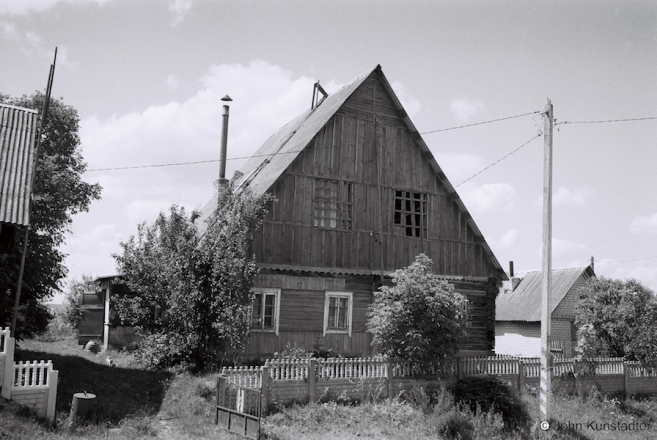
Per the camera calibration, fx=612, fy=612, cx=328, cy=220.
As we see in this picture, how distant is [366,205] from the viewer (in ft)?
73.2

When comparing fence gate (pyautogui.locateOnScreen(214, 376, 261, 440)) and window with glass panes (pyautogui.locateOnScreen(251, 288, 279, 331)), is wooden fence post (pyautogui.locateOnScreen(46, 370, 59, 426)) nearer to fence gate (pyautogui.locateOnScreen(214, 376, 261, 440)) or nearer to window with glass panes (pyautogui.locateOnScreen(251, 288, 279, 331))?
fence gate (pyautogui.locateOnScreen(214, 376, 261, 440))

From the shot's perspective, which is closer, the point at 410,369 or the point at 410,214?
the point at 410,369

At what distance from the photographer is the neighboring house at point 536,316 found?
32719 millimetres

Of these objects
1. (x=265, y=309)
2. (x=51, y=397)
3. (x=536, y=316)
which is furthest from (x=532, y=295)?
(x=51, y=397)

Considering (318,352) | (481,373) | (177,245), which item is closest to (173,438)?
(177,245)

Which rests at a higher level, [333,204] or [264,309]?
[333,204]

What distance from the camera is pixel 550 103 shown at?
16.9 metres

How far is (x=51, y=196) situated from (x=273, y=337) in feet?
32.6

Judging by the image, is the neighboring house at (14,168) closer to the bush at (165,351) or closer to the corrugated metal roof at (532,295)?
the bush at (165,351)

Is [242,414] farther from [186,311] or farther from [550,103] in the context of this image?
[550,103]

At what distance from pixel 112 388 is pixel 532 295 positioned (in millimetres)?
25822

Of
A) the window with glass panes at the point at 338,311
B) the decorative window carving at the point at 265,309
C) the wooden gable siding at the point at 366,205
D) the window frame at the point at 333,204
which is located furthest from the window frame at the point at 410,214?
the decorative window carving at the point at 265,309

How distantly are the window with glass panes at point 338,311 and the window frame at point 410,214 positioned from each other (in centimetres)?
335

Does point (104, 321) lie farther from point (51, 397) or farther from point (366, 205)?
point (51, 397)
